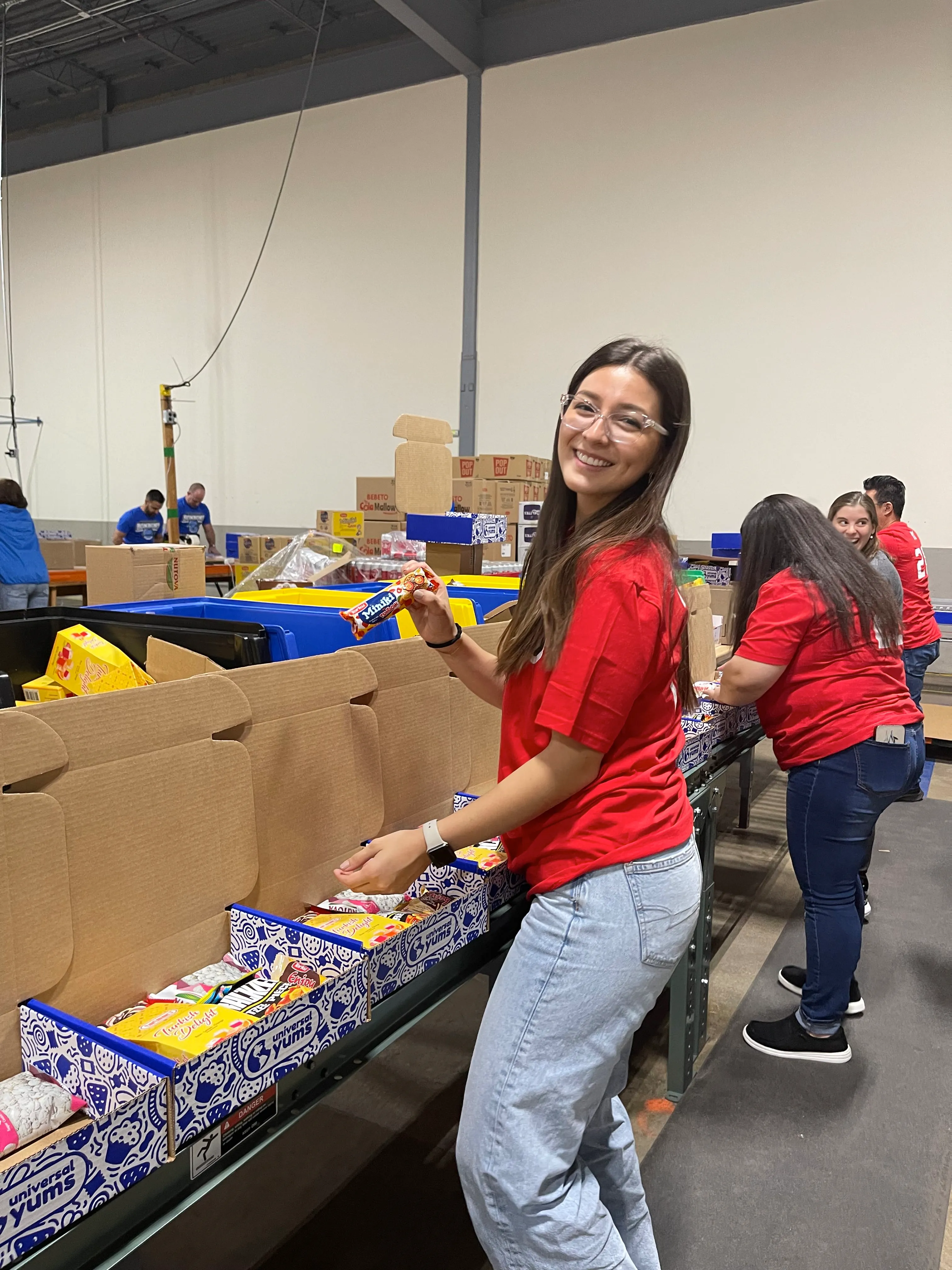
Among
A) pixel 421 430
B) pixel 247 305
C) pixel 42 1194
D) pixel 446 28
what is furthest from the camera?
Result: pixel 247 305

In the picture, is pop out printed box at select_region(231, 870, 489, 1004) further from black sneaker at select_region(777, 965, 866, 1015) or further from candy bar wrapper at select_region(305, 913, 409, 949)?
black sneaker at select_region(777, 965, 866, 1015)

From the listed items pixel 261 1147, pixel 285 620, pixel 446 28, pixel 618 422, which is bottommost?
pixel 261 1147

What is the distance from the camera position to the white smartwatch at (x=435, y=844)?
3.65 feet

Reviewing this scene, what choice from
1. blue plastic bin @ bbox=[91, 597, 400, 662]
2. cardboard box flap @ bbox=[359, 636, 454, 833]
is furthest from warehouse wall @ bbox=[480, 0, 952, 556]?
cardboard box flap @ bbox=[359, 636, 454, 833]

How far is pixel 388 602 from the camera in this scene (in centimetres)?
128

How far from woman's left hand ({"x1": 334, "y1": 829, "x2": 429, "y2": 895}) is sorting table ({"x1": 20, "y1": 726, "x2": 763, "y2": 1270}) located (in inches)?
6.1

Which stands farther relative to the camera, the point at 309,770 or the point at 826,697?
the point at 826,697

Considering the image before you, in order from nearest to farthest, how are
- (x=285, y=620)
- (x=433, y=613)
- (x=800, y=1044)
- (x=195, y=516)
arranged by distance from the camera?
(x=433, y=613) < (x=285, y=620) < (x=800, y=1044) < (x=195, y=516)

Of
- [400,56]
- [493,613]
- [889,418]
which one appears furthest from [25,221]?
[493,613]

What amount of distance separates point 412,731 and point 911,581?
323 centimetres

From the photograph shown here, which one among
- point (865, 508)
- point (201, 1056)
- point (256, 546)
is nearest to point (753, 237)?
point (865, 508)

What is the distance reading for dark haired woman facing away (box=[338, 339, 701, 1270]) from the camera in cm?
106

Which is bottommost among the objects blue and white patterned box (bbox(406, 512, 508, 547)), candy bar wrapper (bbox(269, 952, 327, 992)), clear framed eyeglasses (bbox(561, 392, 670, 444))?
candy bar wrapper (bbox(269, 952, 327, 992))

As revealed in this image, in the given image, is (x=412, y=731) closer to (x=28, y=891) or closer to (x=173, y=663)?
(x=173, y=663)
